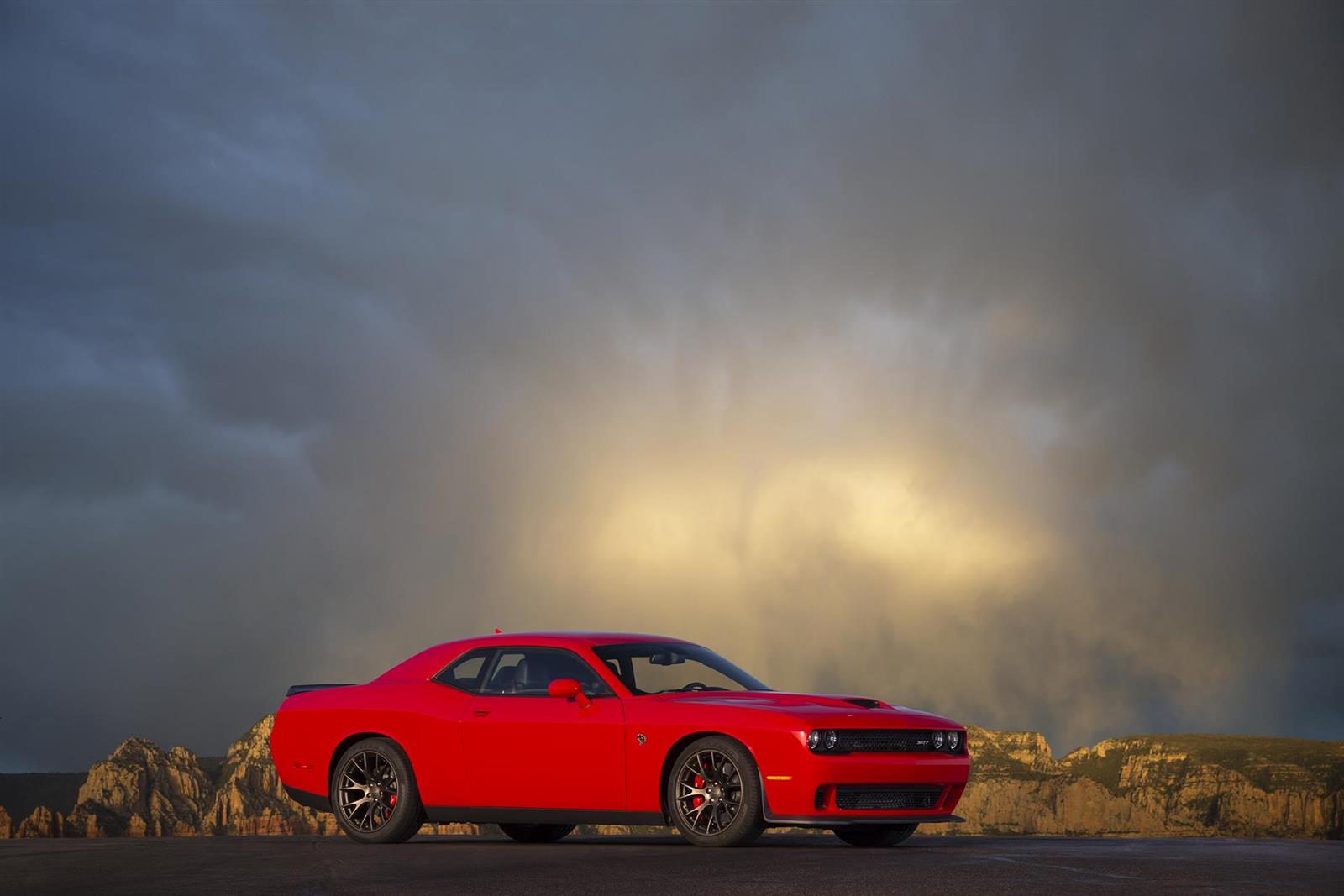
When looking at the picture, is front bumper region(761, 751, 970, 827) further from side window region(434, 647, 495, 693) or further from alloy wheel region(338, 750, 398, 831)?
alloy wheel region(338, 750, 398, 831)

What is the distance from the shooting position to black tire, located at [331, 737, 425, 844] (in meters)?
12.0

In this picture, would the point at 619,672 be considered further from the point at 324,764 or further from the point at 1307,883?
the point at 1307,883

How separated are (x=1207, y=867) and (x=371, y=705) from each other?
22.4 ft

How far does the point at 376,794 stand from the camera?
1223 centimetres

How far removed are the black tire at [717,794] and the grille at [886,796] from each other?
2.07 ft

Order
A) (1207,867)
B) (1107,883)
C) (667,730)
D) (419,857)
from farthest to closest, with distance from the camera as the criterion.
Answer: (667,730) < (419,857) < (1207,867) < (1107,883)

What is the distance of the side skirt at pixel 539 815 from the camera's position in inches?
431

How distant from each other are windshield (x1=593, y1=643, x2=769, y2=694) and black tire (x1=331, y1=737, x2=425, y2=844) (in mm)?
1970

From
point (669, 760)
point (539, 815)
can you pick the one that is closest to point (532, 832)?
point (539, 815)

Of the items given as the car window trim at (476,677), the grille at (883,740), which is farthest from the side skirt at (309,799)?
the grille at (883,740)

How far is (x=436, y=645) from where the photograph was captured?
501 inches

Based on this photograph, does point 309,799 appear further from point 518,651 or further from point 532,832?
point 518,651

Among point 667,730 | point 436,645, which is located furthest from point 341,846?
point 667,730

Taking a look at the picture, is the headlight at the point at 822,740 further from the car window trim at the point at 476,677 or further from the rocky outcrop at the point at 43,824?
the rocky outcrop at the point at 43,824
